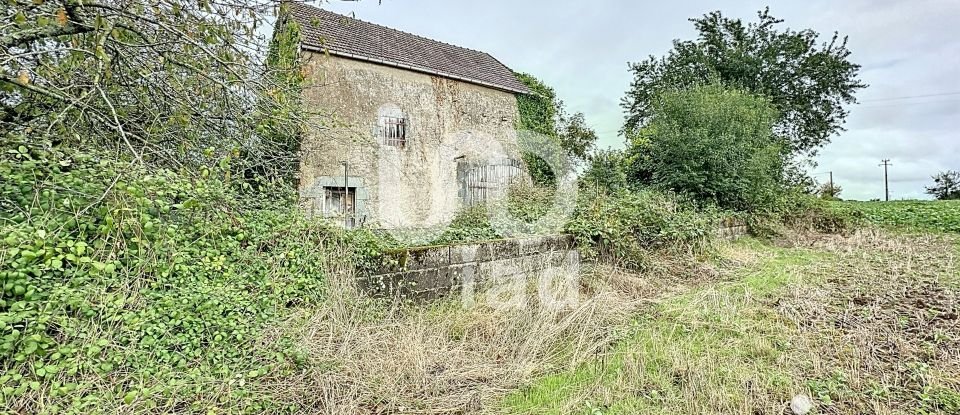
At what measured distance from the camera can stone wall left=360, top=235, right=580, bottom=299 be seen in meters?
4.12

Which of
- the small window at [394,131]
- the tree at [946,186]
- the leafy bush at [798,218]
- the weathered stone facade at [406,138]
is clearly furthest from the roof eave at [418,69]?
the tree at [946,186]

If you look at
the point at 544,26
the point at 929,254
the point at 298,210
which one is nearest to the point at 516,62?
the point at 544,26

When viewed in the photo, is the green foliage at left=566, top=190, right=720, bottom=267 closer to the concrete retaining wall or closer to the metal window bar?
the concrete retaining wall

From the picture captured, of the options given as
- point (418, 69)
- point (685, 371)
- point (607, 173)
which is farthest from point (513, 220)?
point (418, 69)

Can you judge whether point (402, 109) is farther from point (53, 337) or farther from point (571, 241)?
point (53, 337)

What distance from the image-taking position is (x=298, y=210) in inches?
157

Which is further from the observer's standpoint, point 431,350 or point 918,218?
point 918,218

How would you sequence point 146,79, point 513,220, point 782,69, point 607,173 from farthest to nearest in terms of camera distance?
1. point 782,69
2. point 607,173
3. point 513,220
4. point 146,79

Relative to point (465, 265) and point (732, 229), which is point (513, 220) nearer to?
point (465, 265)

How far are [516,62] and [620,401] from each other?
13725mm

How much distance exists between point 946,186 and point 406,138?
36170 mm

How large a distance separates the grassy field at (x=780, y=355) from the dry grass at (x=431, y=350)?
213 millimetres

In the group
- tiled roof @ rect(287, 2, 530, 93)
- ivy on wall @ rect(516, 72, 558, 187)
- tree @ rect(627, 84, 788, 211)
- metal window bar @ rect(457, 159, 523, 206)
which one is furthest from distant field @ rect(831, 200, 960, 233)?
tiled roof @ rect(287, 2, 530, 93)

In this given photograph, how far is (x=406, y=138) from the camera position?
11219 millimetres
